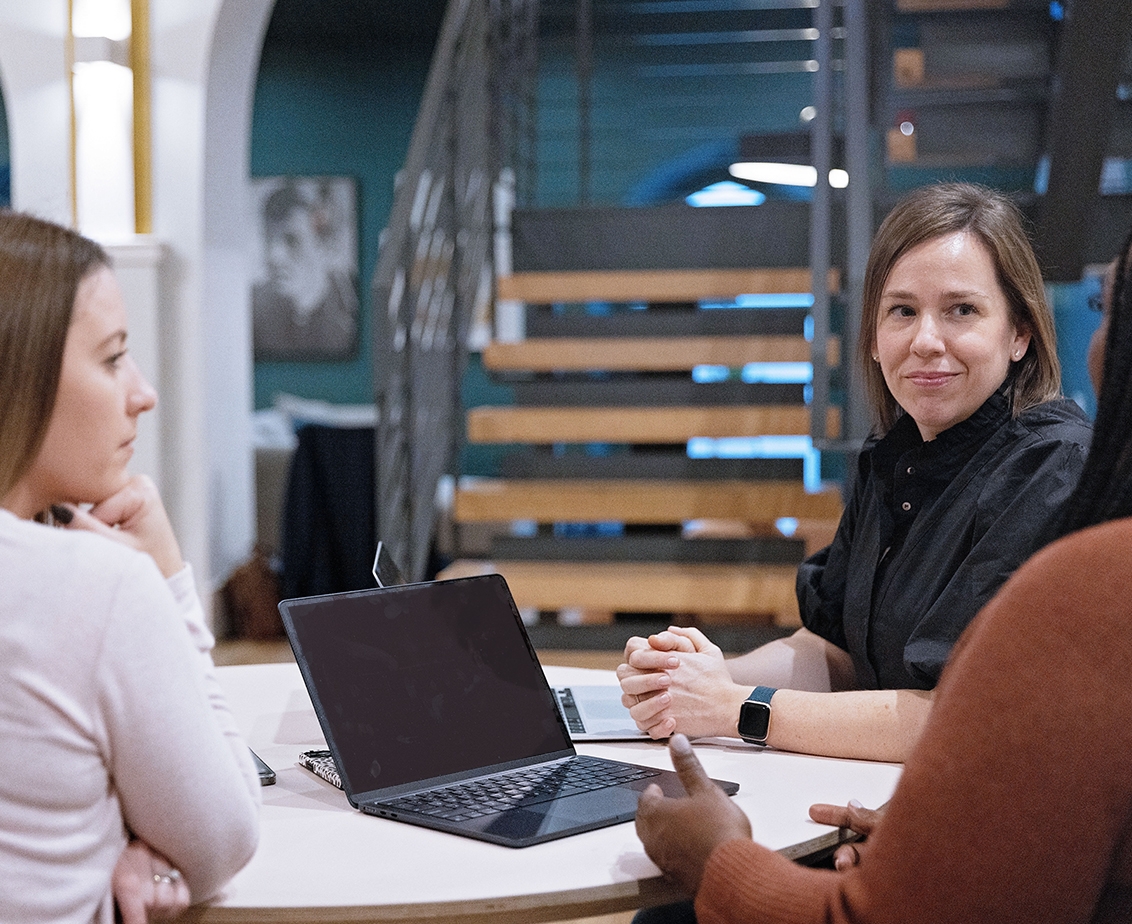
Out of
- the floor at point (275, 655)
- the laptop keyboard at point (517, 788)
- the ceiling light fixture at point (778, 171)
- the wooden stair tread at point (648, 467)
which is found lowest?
the floor at point (275, 655)

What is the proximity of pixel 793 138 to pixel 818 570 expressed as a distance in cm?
422

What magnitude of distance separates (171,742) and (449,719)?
0.40 m

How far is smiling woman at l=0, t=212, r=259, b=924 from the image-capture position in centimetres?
84

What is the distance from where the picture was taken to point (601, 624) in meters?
3.82

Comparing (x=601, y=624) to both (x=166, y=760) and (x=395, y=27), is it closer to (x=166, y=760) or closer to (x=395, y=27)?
(x=166, y=760)

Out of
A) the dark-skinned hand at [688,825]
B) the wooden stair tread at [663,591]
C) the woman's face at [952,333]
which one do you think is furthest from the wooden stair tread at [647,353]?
the dark-skinned hand at [688,825]

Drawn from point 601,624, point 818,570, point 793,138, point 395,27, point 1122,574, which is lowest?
point 601,624

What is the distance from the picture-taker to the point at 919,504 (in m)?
1.48

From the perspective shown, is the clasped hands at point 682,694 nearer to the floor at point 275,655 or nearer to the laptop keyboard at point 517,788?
the laptop keyboard at point 517,788

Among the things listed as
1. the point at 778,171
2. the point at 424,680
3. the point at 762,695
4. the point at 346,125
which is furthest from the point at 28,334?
the point at 346,125

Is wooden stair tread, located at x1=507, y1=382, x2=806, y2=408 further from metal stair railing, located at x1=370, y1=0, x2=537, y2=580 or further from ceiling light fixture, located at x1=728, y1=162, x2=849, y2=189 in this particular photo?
ceiling light fixture, located at x1=728, y1=162, x2=849, y2=189

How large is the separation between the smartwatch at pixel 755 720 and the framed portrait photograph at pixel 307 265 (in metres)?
7.45

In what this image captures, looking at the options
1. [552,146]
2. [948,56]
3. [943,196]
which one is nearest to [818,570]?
[943,196]

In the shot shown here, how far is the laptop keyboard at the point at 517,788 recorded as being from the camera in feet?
3.69
